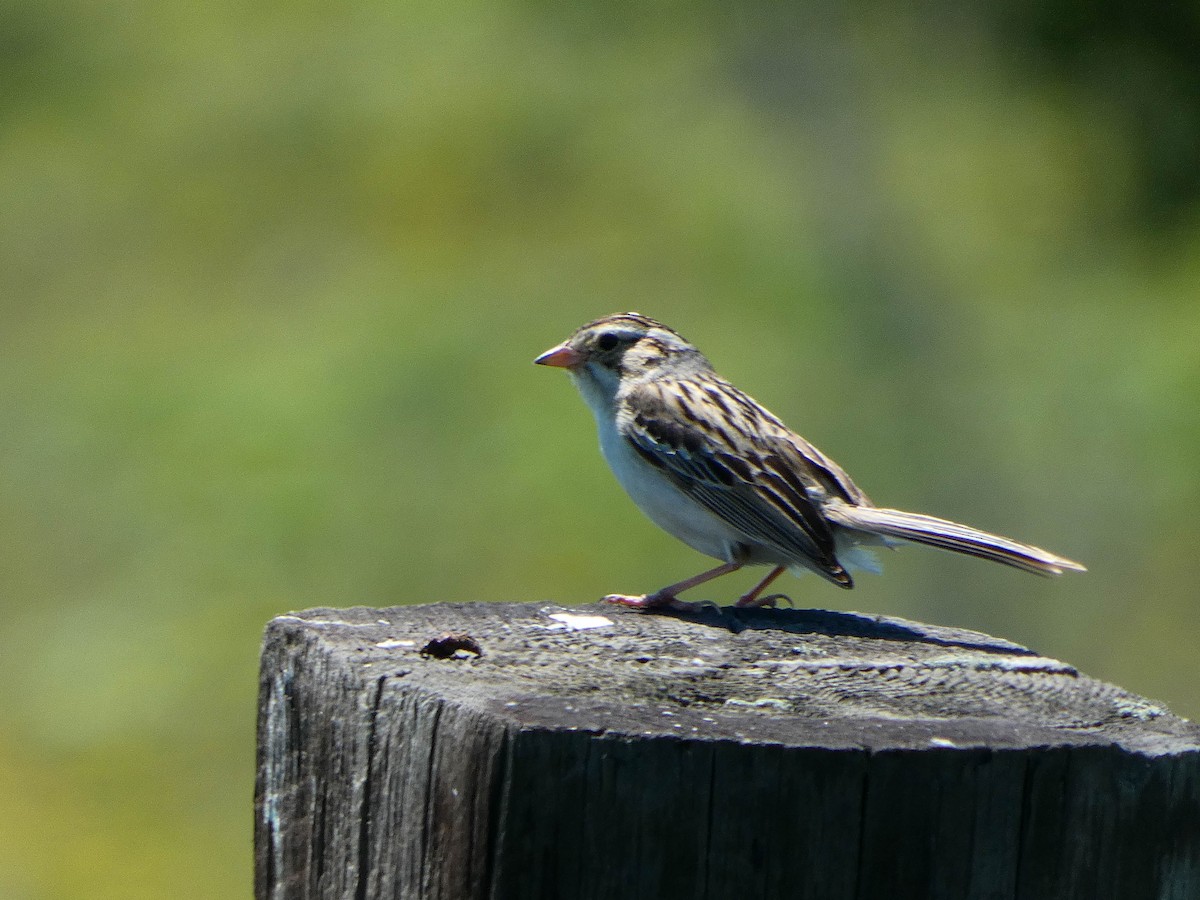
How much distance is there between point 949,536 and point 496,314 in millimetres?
9415

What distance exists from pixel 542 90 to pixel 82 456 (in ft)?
20.0

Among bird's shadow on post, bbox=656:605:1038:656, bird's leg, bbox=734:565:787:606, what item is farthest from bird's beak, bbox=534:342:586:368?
bird's shadow on post, bbox=656:605:1038:656

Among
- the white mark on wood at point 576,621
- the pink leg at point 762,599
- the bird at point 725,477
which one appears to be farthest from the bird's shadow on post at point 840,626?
the bird at point 725,477

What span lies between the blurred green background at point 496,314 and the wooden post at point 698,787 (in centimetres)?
599

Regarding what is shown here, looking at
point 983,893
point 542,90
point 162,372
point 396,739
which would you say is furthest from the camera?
point 542,90

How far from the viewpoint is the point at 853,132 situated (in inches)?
568

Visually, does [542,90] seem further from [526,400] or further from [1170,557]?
[1170,557]

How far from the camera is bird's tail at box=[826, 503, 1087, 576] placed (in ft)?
15.2

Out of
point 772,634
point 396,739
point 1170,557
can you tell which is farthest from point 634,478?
point 1170,557

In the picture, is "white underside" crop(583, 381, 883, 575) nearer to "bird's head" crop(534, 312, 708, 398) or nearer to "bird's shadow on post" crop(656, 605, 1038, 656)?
"bird's head" crop(534, 312, 708, 398)

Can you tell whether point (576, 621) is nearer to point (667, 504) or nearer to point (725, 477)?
point (725, 477)

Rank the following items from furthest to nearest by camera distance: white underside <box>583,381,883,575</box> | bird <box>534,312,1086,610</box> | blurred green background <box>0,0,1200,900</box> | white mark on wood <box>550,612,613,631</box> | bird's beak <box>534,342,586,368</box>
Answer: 1. blurred green background <box>0,0,1200,900</box>
2. bird's beak <box>534,342,586,368</box>
3. white underside <box>583,381,883,575</box>
4. bird <box>534,312,1086,610</box>
5. white mark on wood <box>550,612,613,631</box>

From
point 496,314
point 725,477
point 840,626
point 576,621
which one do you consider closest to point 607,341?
point 725,477

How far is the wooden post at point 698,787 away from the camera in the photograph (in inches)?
96.7
